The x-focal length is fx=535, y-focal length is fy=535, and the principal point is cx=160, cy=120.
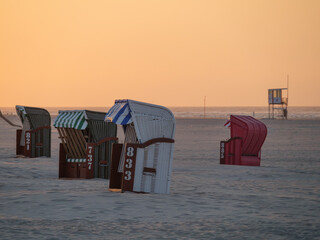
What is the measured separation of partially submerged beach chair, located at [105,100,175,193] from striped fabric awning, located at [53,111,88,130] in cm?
318

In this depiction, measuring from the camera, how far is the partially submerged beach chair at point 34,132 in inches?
846

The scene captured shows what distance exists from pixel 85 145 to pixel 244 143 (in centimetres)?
661

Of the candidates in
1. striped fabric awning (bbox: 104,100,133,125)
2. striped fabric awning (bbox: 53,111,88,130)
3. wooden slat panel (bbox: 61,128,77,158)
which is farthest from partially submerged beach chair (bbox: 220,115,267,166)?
striped fabric awning (bbox: 104,100,133,125)

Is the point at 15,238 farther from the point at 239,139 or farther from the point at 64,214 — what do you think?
the point at 239,139

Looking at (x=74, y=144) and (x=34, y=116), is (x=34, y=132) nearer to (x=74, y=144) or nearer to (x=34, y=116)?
(x=34, y=116)

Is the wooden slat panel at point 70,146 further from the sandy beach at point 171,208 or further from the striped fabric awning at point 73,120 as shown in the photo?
the sandy beach at point 171,208

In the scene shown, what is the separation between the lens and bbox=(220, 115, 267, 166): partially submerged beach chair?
1927 centimetres

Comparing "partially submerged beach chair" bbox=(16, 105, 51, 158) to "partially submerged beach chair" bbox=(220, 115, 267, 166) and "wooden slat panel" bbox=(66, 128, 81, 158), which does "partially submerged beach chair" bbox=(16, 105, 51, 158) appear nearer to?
"wooden slat panel" bbox=(66, 128, 81, 158)

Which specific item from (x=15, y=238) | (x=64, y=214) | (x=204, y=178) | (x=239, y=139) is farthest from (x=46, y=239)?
(x=239, y=139)

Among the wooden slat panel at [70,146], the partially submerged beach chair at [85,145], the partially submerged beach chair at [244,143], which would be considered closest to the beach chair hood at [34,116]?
the partially submerged beach chair at [85,145]

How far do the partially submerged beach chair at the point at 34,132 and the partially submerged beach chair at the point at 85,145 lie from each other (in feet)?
19.9

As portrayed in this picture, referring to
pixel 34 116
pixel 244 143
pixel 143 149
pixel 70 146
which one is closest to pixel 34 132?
pixel 34 116

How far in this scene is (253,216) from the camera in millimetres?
9258

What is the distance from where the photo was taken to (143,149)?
1118cm
